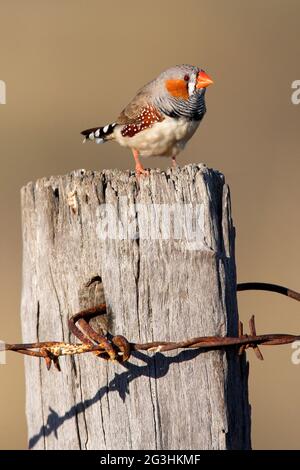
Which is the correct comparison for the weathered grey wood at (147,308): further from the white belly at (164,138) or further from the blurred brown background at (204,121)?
the blurred brown background at (204,121)

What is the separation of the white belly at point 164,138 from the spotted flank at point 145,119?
0.02 metres

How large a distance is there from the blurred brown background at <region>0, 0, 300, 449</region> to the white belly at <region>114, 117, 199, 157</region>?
10.1ft

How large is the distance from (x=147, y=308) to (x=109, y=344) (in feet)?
0.62

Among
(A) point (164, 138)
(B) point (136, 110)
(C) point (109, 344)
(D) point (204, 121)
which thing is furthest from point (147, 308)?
(D) point (204, 121)

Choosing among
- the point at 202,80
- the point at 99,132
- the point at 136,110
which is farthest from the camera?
the point at 99,132

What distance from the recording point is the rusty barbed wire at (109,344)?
361 cm

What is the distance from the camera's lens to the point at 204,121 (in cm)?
1401

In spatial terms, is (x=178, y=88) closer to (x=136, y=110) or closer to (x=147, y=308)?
(x=136, y=110)

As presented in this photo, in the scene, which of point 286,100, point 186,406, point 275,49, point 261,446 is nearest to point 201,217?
point 186,406

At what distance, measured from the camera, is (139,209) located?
3.67 m

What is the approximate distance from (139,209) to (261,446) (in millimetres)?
5168

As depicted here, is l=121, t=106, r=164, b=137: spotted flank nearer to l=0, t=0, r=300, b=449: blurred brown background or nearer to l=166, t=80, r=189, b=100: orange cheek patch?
l=166, t=80, r=189, b=100: orange cheek patch

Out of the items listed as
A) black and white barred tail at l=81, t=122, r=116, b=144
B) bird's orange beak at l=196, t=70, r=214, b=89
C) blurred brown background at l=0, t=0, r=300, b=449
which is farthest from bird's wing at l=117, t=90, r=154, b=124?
blurred brown background at l=0, t=0, r=300, b=449

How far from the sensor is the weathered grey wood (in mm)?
3654
